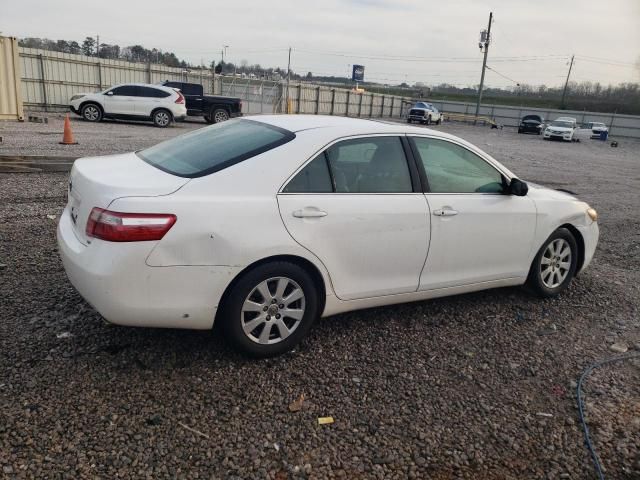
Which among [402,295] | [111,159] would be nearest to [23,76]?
[111,159]

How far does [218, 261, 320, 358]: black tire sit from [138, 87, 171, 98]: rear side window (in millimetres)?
20010

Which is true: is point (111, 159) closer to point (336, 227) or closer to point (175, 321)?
point (175, 321)

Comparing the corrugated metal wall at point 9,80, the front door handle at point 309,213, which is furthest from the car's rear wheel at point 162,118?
the front door handle at point 309,213

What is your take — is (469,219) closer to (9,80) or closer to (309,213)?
(309,213)

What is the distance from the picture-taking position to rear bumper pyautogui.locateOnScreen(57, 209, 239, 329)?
9.86 ft

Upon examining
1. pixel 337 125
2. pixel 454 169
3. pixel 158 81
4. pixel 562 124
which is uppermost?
pixel 337 125

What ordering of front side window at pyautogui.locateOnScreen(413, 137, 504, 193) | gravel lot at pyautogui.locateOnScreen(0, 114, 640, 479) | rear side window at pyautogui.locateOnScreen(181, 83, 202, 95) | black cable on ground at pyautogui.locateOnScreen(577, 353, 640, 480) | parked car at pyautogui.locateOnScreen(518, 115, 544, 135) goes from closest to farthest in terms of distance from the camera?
gravel lot at pyautogui.locateOnScreen(0, 114, 640, 479), black cable on ground at pyautogui.locateOnScreen(577, 353, 640, 480), front side window at pyautogui.locateOnScreen(413, 137, 504, 193), rear side window at pyautogui.locateOnScreen(181, 83, 202, 95), parked car at pyautogui.locateOnScreen(518, 115, 544, 135)

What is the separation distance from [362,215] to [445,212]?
2.51 ft

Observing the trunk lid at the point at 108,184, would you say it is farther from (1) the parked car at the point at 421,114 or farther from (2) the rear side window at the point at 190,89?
(1) the parked car at the point at 421,114

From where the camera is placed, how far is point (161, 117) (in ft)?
71.3

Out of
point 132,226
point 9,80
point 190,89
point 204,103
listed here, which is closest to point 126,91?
point 190,89

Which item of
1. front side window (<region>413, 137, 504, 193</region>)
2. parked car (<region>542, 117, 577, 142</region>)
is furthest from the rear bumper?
parked car (<region>542, 117, 577, 142</region>)

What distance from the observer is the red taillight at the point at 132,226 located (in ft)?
9.82

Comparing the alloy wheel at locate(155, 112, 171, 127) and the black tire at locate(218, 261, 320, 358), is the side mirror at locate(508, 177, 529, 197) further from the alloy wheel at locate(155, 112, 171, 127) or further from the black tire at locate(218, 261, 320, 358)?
the alloy wheel at locate(155, 112, 171, 127)
